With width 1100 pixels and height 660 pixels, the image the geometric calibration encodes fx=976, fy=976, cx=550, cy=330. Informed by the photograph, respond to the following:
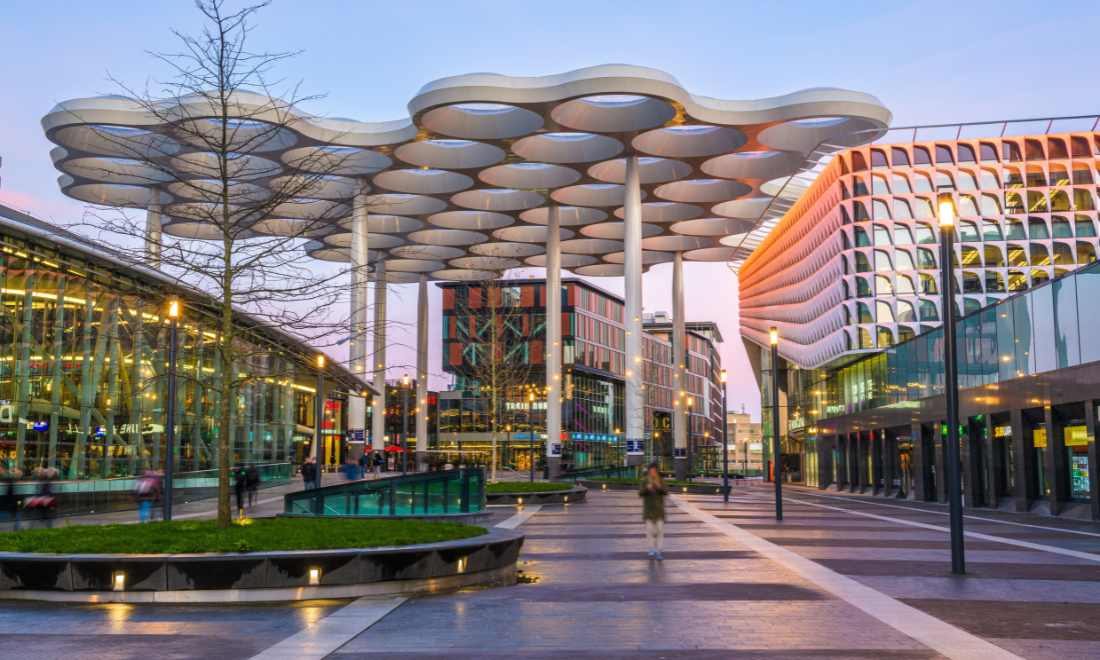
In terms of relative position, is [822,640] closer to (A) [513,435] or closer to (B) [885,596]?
(B) [885,596]

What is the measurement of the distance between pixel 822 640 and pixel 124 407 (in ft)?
83.3

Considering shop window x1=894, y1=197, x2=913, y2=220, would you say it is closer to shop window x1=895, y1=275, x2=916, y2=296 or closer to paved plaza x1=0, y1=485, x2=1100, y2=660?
shop window x1=895, y1=275, x2=916, y2=296

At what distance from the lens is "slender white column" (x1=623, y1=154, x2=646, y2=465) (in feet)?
184

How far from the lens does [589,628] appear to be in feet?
31.7

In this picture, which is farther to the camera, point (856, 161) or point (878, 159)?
point (856, 161)

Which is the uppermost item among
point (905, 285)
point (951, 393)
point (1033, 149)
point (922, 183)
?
point (1033, 149)

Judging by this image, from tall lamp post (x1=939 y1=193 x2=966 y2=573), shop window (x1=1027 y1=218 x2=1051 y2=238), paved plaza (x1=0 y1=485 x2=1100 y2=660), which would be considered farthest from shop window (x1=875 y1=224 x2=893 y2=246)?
tall lamp post (x1=939 y1=193 x2=966 y2=573)

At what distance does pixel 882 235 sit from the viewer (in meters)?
54.6

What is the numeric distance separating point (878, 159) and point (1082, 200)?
11.0 m

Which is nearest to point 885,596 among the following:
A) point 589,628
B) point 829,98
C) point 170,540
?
point 589,628

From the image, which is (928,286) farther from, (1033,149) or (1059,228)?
(1033,149)

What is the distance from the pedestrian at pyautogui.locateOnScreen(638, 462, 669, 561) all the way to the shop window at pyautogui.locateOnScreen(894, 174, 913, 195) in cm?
4311

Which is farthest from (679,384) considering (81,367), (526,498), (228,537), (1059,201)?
(228,537)

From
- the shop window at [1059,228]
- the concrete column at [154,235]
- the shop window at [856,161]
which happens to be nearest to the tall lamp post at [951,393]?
the concrete column at [154,235]
